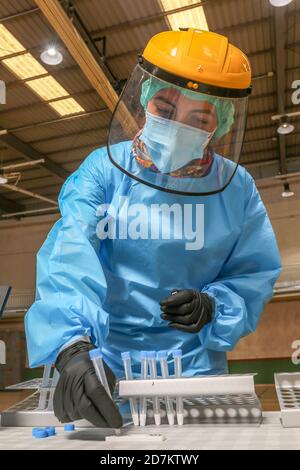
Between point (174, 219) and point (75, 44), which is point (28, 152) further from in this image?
point (174, 219)

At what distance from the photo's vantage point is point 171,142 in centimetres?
107

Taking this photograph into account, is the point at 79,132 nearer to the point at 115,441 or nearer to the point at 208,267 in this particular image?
the point at 208,267

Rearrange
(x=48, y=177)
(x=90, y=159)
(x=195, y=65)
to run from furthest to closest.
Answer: (x=48, y=177), (x=90, y=159), (x=195, y=65)

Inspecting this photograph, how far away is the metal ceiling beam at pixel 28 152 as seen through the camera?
775 cm

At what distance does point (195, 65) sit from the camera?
98 centimetres

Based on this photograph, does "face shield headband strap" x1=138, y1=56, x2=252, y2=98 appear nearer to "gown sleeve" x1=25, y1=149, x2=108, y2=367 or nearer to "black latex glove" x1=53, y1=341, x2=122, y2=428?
"gown sleeve" x1=25, y1=149, x2=108, y2=367

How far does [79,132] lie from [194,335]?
6.97 m

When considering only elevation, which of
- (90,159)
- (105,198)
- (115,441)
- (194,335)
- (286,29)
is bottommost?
(115,441)

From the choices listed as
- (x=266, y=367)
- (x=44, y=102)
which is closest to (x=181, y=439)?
(x=266, y=367)

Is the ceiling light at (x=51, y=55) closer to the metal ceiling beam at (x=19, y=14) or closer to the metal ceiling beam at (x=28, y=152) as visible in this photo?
the metal ceiling beam at (x=19, y=14)

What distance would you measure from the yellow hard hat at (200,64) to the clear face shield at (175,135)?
0.07 ft

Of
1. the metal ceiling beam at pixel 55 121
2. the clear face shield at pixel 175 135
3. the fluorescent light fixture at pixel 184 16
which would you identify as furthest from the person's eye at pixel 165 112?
the metal ceiling beam at pixel 55 121

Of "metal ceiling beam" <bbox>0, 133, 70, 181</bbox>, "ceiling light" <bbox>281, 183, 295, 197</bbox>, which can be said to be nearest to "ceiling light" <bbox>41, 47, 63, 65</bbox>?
"metal ceiling beam" <bbox>0, 133, 70, 181</bbox>
